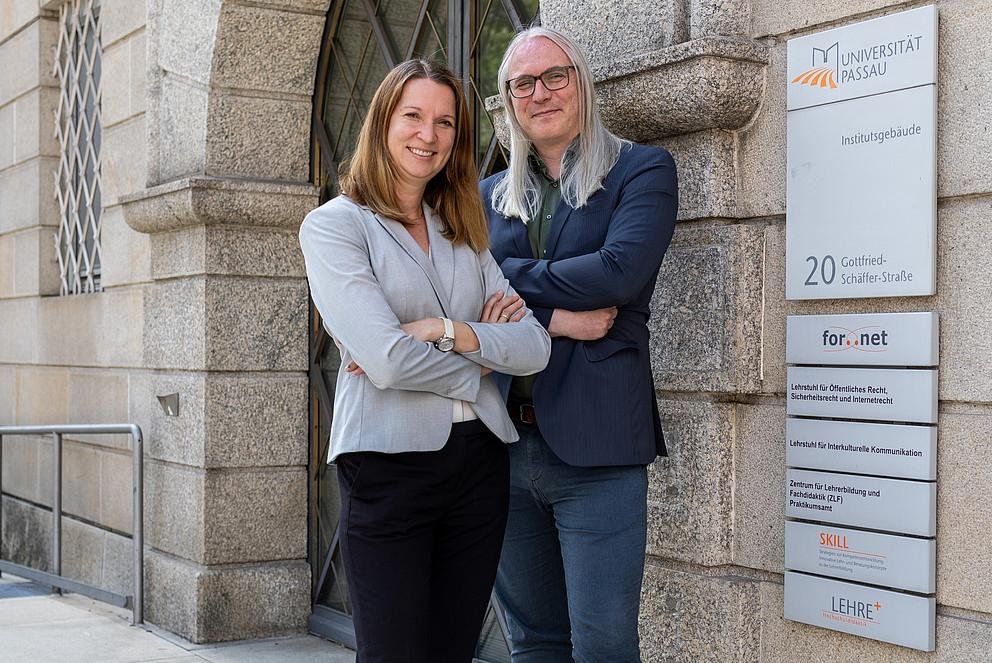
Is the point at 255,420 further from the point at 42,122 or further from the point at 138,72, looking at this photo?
the point at 42,122

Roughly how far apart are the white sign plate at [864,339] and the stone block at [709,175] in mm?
393

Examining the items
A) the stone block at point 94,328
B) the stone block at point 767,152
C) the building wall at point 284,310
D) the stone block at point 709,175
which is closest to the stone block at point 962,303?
the building wall at point 284,310

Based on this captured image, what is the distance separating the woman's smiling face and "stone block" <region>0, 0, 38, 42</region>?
6.70m

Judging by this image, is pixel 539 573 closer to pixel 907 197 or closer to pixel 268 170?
pixel 907 197

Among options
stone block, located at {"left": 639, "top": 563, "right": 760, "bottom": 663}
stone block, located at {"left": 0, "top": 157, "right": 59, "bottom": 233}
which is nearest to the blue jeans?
stone block, located at {"left": 639, "top": 563, "right": 760, "bottom": 663}

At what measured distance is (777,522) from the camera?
3271 millimetres

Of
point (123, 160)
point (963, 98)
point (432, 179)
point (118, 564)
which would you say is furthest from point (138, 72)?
point (963, 98)

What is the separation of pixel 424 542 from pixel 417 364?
415mm

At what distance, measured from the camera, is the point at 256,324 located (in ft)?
19.7

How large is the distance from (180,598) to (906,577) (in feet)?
13.1

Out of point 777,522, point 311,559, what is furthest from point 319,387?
point 777,522

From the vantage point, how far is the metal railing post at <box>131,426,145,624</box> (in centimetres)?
625

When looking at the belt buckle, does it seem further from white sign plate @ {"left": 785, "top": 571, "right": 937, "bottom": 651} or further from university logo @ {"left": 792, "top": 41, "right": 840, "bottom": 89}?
university logo @ {"left": 792, "top": 41, "right": 840, "bottom": 89}

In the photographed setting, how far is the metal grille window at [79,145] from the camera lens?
7.96 metres
